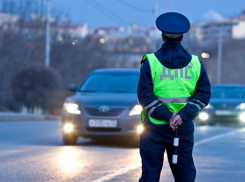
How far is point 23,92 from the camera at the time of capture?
108 feet

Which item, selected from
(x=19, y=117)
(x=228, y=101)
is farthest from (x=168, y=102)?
(x=19, y=117)

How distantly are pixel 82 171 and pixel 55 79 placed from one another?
24.0m

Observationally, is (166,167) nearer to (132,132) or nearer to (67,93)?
(132,132)

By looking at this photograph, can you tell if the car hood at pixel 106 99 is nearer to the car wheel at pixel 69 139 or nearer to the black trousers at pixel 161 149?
the car wheel at pixel 69 139

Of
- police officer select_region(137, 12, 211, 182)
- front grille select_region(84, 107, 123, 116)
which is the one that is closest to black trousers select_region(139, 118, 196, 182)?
police officer select_region(137, 12, 211, 182)

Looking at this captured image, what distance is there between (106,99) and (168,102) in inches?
322

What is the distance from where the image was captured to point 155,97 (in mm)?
5789

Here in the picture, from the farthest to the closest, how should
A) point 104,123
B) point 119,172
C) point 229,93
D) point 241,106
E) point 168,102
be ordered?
point 229,93, point 241,106, point 104,123, point 119,172, point 168,102

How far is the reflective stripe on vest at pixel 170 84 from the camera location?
581 cm

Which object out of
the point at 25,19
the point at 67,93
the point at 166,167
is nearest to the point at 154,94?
the point at 166,167

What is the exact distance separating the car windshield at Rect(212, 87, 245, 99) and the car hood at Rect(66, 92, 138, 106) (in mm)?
12164

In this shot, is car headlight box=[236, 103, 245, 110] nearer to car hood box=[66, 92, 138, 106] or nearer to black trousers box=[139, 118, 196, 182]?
car hood box=[66, 92, 138, 106]

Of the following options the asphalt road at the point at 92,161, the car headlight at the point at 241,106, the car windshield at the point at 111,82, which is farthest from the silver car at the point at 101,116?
the car headlight at the point at 241,106

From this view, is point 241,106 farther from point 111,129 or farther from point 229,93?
point 111,129
